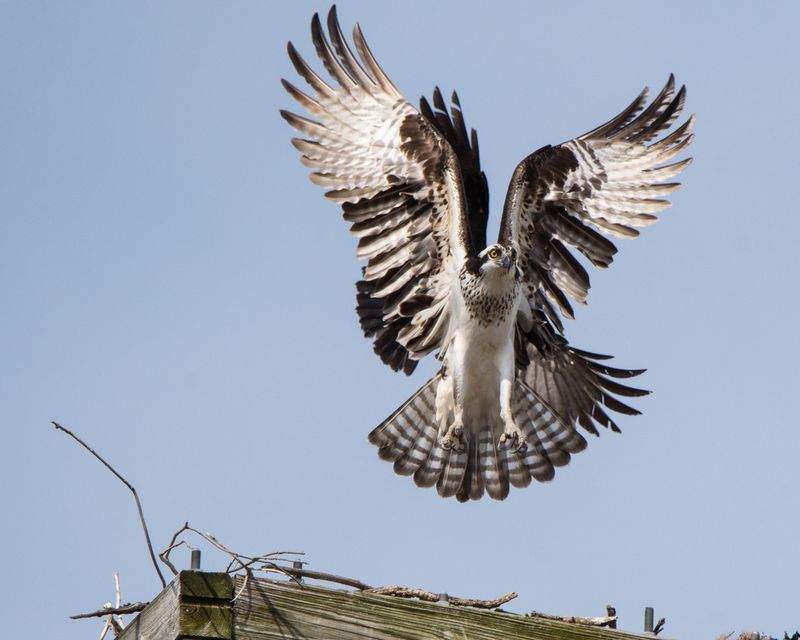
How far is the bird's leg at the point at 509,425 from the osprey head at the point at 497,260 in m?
0.75

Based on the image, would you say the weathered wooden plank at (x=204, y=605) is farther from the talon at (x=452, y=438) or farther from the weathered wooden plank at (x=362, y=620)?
the talon at (x=452, y=438)

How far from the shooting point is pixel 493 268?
809cm

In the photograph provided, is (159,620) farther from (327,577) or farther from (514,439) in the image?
(514,439)

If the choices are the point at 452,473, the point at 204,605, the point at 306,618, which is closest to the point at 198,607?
the point at 204,605

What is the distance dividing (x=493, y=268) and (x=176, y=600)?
4716mm

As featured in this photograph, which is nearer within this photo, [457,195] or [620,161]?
[457,195]

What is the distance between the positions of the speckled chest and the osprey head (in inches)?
2.6

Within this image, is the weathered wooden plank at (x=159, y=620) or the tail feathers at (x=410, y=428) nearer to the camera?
the weathered wooden plank at (x=159, y=620)

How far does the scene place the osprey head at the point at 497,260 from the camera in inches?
317

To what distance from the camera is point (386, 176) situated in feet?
27.9

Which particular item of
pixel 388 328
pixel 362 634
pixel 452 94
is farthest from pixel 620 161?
pixel 362 634

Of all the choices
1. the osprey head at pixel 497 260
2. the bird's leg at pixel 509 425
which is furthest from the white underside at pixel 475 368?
the osprey head at pixel 497 260

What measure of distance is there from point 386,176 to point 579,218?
4.40 ft

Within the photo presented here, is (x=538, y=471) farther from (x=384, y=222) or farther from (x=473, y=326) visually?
(x=384, y=222)
